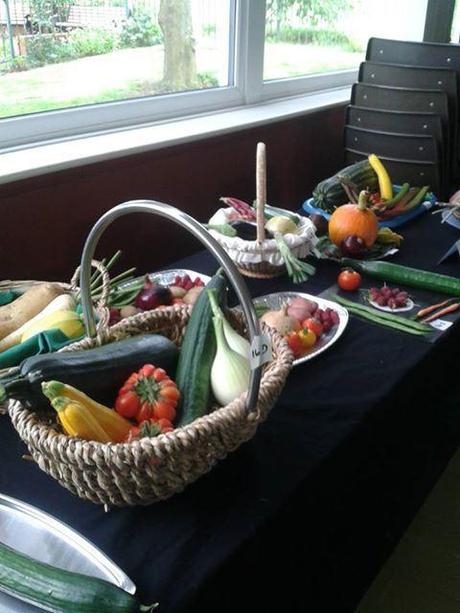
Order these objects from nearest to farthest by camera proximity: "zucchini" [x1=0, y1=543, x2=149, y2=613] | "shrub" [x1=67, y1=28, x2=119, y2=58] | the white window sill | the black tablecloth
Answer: "zucchini" [x1=0, y1=543, x2=149, y2=613] → the black tablecloth → the white window sill → "shrub" [x1=67, y1=28, x2=119, y2=58]

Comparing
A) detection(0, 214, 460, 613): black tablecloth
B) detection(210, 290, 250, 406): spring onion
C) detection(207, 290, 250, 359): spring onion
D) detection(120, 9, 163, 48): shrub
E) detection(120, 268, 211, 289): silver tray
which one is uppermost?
detection(120, 9, 163, 48): shrub

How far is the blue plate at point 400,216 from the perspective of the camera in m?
1.60

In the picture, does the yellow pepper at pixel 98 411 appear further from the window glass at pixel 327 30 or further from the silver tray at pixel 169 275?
the window glass at pixel 327 30

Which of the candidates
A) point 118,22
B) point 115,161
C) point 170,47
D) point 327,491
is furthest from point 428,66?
point 327,491

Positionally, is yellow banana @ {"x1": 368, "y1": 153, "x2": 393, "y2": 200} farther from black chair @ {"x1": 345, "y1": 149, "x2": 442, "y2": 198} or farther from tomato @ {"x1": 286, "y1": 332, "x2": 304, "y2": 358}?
tomato @ {"x1": 286, "y1": 332, "x2": 304, "y2": 358}

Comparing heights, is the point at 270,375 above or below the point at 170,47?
below

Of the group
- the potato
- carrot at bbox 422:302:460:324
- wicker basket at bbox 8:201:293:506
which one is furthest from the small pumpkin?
wicker basket at bbox 8:201:293:506

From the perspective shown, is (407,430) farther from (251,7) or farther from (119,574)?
(251,7)

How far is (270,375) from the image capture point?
0.70 metres

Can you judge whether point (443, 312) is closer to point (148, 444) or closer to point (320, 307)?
point (320, 307)

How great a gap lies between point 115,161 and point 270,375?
89cm

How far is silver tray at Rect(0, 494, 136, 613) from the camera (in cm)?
60

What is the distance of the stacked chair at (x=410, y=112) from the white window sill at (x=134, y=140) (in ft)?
0.76

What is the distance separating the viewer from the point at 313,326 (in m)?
1.06
